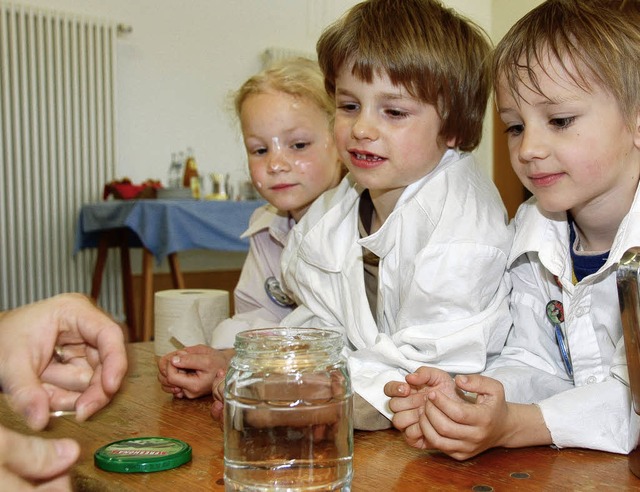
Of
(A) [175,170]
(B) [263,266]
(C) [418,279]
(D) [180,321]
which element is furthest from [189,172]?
(C) [418,279]

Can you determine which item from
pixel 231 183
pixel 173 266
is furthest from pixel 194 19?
pixel 173 266

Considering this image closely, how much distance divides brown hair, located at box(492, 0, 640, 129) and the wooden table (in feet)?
1.53

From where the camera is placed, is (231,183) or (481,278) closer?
(481,278)

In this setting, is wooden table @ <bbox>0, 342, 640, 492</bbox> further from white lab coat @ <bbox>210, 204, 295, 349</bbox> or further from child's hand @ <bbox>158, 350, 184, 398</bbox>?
white lab coat @ <bbox>210, 204, 295, 349</bbox>

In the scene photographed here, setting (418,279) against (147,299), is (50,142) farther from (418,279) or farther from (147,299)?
(418,279)

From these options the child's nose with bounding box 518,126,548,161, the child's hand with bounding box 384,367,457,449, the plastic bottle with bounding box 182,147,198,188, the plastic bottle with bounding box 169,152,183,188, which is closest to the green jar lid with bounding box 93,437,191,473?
the child's hand with bounding box 384,367,457,449

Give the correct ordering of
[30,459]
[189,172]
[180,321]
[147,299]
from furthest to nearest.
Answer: [189,172]
[147,299]
[180,321]
[30,459]

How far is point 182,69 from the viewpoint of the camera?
528 cm

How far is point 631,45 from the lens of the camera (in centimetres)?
98

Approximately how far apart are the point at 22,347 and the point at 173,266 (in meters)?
3.54

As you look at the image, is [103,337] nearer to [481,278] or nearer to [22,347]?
[22,347]

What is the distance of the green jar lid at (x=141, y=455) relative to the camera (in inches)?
27.8

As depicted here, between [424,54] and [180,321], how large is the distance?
646 millimetres

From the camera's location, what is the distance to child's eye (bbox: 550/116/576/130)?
0.97 metres
